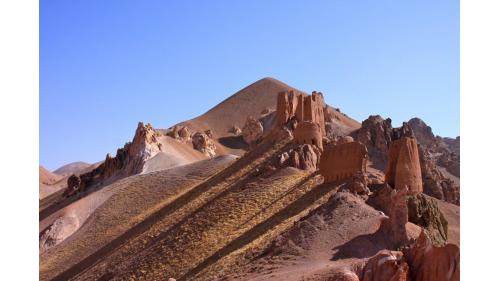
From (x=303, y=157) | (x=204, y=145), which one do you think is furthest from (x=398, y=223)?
(x=204, y=145)

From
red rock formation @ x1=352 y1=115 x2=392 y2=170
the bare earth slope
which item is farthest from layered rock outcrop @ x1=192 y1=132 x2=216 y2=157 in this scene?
red rock formation @ x1=352 y1=115 x2=392 y2=170

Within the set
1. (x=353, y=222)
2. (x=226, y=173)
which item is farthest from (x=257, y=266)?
(x=226, y=173)

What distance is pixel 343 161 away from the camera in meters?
27.2

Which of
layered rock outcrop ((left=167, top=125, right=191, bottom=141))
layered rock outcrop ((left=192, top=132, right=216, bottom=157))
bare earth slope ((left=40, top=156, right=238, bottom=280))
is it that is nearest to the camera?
bare earth slope ((left=40, top=156, right=238, bottom=280))

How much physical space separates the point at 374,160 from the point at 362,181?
30.6m

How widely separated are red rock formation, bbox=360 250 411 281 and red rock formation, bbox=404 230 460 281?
0.23 meters

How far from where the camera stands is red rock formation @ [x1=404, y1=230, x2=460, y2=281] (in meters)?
13.0

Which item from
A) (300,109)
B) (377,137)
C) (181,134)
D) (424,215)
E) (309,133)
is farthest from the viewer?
(181,134)

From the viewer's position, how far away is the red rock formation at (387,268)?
45.4ft

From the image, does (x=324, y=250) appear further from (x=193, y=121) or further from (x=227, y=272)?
(x=193, y=121)

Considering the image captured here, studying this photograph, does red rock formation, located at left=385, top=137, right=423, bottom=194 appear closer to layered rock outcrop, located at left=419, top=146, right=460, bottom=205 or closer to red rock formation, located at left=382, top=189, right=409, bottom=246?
red rock formation, located at left=382, top=189, right=409, bottom=246

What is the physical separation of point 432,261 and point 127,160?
52890 millimetres

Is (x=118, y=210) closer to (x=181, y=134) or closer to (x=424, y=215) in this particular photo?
(x=424, y=215)

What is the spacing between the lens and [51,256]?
40062mm
